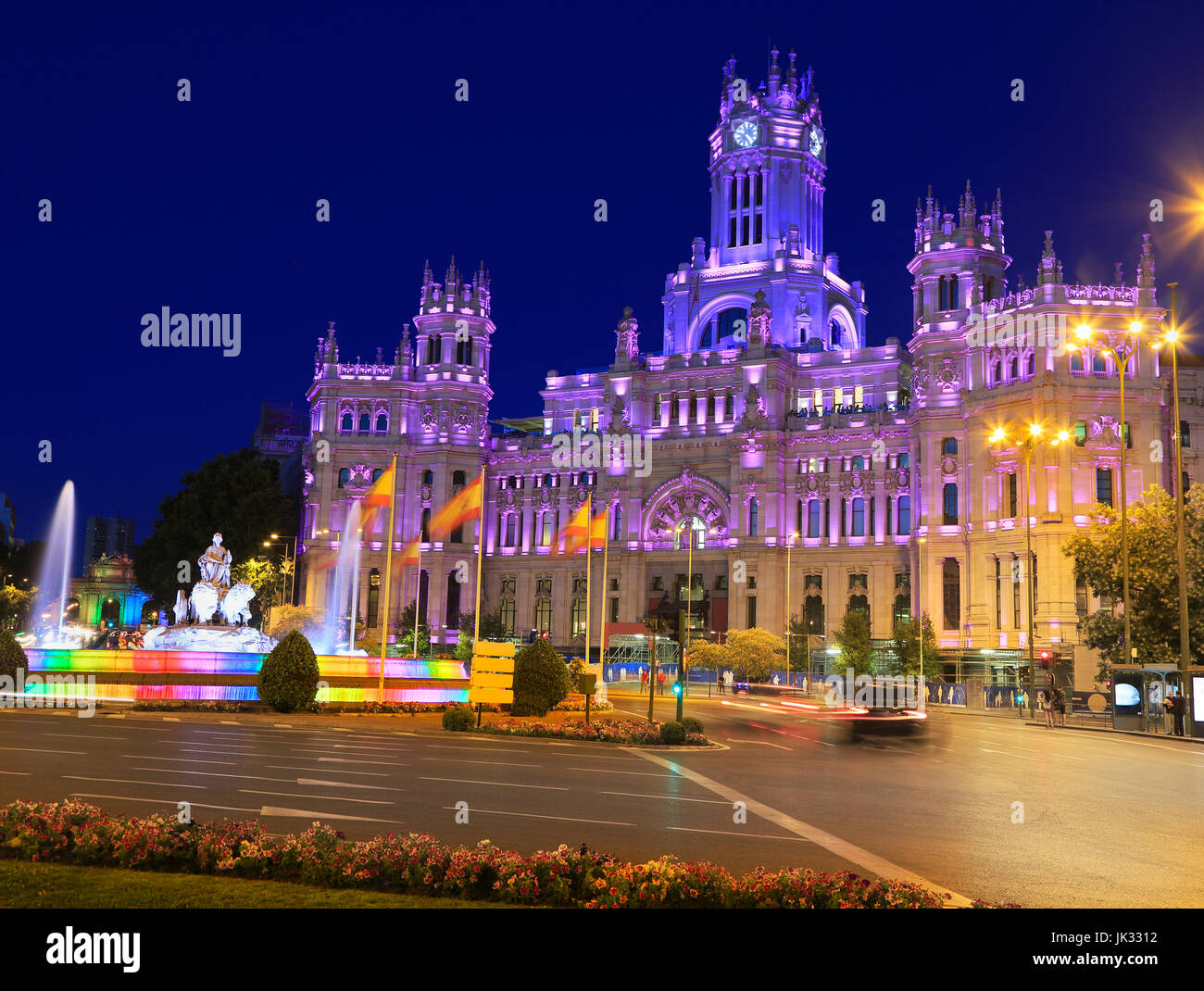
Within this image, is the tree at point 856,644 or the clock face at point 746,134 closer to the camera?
the tree at point 856,644

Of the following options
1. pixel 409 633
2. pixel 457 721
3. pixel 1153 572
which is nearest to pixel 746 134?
pixel 409 633

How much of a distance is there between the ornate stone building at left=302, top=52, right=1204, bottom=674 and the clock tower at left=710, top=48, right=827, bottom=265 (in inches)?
10.7

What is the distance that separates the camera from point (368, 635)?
297ft

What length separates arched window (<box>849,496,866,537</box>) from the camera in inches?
3784

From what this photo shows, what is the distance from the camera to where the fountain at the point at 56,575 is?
2648 inches

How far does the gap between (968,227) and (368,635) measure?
5716 cm

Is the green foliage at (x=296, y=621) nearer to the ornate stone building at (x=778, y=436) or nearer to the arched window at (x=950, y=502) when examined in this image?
the ornate stone building at (x=778, y=436)

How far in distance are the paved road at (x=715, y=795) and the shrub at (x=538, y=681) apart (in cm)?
685

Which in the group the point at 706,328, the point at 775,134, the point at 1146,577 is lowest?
the point at 1146,577

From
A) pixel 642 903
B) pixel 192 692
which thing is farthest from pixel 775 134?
pixel 642 903

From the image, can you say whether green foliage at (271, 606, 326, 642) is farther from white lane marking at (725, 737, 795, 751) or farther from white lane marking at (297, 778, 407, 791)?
white lane marking at (297, 778, 407, 791)

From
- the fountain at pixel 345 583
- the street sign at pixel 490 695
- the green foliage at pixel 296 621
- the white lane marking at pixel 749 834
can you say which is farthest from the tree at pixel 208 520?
the white lane marking at pixel 749 834

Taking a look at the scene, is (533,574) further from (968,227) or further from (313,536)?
(968,227)
